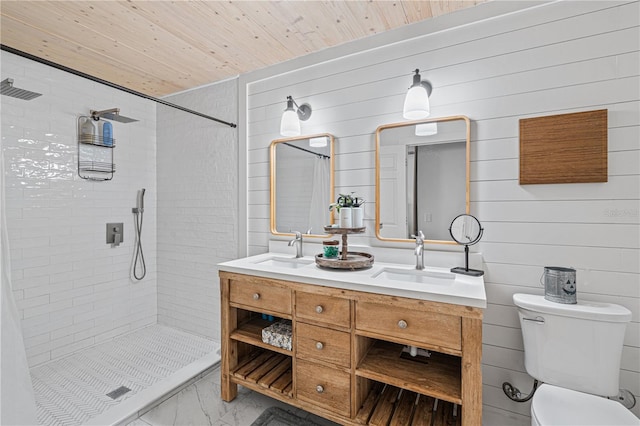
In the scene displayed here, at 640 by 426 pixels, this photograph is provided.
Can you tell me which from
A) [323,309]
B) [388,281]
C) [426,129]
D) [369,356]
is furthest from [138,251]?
[426,129]

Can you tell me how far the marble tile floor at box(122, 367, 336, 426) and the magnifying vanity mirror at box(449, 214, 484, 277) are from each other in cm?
118

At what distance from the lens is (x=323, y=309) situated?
A: 1637mm

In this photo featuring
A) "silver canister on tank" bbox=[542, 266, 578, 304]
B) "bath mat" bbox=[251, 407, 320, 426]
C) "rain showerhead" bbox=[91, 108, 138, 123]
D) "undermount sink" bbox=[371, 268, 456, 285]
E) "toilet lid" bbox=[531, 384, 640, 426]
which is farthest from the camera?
"rain showerhead" bbox=[91, 108, 138, 123]

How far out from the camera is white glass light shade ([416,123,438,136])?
186cm

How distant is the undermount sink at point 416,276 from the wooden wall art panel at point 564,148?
2.14 feet

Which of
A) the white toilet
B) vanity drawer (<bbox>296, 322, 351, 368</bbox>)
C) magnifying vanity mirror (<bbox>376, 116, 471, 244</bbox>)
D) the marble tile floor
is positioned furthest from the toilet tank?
the marble tile floor

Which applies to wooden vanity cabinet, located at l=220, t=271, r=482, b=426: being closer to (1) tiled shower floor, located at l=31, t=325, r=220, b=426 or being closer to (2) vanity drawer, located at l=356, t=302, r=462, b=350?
(2) vanity drawer, located at l=356, t=302, r=462, b=350

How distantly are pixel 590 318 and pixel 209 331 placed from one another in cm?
273

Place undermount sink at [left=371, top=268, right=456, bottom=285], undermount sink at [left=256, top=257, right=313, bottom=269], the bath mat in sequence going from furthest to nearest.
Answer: undermount sink at [left=256, top=257, right=313, bottom=269]
the bath mat
undermount sink at [left=371, top=268, right=456, bottom=285]

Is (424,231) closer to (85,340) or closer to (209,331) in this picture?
(209,331)

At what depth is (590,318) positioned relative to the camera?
1.36 m

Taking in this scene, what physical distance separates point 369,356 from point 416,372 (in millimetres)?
254

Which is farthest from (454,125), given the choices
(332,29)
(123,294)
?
(123,294)

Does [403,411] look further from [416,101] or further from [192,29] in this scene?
[192,29]
